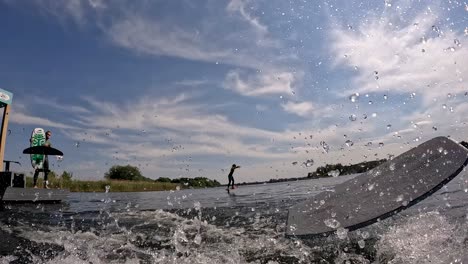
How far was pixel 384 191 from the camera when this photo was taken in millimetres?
4949

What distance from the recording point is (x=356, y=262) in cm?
388

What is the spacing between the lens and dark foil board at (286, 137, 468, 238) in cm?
440

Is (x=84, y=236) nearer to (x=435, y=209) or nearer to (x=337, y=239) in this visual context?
(x=337, y=239)

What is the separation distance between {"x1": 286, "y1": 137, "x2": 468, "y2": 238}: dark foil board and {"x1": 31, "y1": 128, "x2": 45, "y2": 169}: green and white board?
12.5m

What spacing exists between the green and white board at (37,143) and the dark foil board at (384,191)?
12.5 m

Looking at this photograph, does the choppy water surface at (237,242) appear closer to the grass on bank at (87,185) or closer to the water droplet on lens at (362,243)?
the water droplet on lens at (362,243)

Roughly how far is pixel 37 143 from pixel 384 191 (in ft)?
50.1

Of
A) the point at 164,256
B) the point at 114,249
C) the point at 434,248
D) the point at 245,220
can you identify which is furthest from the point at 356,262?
the point at 245,220

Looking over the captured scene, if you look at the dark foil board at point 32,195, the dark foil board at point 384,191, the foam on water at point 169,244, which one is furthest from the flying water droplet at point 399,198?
the dark foil board at point 32,195

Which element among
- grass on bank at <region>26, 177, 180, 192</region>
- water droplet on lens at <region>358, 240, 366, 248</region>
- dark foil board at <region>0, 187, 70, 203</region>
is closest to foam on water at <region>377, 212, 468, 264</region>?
water droplet on lens at <region>358, 240, 366, 248</region>

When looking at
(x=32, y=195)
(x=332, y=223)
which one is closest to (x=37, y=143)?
(x=32, y=195)

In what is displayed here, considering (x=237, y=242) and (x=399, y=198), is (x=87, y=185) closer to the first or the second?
(x=237, y=242)

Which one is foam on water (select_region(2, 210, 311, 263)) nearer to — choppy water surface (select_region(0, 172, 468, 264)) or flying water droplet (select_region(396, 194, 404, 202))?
choppy water surface (select_region(0, 172, 468, 264))

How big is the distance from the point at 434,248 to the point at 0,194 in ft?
40.3
